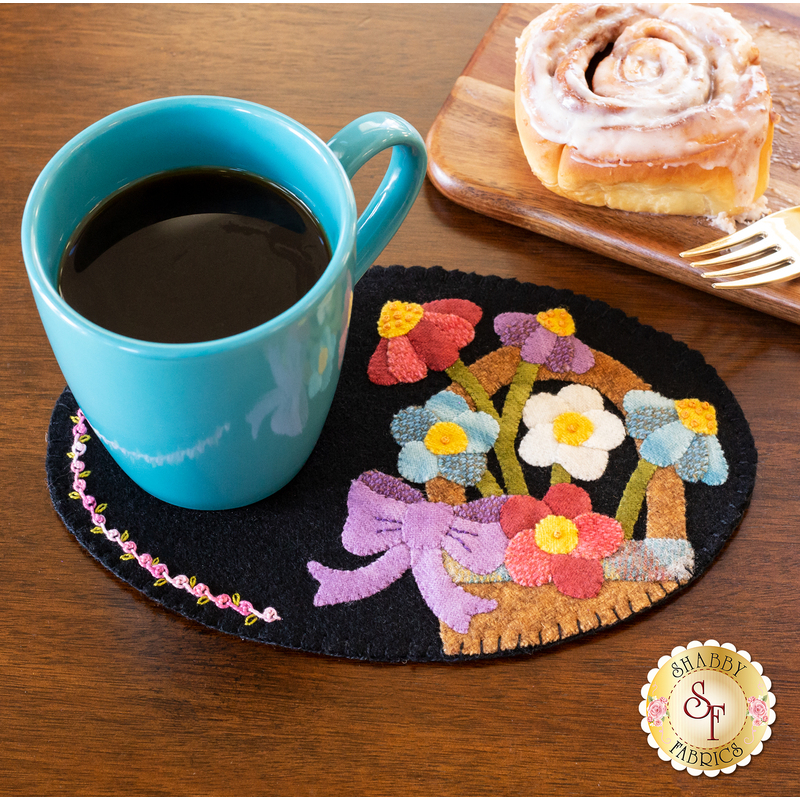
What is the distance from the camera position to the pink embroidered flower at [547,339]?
609mm

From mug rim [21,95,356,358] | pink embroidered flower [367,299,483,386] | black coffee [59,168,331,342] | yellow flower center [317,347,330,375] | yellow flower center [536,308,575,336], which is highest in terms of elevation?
mug rim [21,95,356,358]

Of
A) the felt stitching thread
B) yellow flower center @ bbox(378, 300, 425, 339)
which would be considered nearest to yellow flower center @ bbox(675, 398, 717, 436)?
yellow flower center @ bbox(378, 300, 425, 339)

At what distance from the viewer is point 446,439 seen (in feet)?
1.86

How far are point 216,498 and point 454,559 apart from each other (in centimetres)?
16

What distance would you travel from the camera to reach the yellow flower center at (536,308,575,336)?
0.63m

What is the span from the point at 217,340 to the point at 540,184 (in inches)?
16.5

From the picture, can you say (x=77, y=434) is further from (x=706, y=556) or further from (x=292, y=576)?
(x=706, y=556)

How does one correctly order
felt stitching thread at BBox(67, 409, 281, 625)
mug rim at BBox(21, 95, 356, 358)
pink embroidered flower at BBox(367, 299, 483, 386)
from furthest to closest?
pink embroidered flower at BBox(367, 299, 483, 386) < felt stitching thread at BBox(67, 409, 281, 625) < mug rim at BBox(21, 95, 356, 358)

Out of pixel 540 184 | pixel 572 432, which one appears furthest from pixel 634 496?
pixel 540 184

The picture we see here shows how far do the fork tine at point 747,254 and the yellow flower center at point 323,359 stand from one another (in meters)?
0.36

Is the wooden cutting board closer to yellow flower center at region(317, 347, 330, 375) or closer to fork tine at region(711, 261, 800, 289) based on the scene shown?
fork tine at region(711, 261, 800, 289)

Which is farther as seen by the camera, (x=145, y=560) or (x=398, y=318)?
(x=398, y=318)

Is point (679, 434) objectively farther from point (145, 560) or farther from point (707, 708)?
point (145, 560)

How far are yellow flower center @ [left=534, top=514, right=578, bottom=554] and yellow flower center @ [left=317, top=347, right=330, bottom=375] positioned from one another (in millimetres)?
189
